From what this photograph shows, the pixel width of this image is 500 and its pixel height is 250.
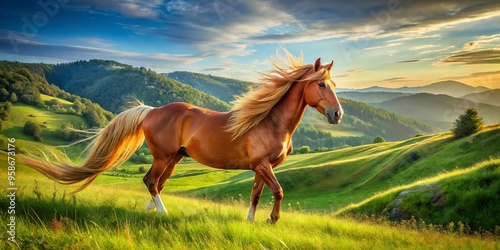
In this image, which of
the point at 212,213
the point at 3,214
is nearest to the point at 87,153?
the point at 3,214

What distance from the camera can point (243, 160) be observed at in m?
7.14

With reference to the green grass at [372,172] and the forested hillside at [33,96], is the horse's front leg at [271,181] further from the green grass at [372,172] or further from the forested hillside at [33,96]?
the forested hillside at [33,96]

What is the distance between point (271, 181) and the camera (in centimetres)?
666

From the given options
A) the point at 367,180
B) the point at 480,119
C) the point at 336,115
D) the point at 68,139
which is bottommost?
the point at 68,139

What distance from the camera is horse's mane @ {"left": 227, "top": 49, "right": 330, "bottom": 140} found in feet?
23.0

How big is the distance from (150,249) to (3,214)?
317cm

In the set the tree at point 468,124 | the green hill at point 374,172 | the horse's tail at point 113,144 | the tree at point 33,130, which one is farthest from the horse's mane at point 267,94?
the tree at point 33,130

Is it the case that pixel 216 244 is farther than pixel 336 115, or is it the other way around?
pixel 336 115

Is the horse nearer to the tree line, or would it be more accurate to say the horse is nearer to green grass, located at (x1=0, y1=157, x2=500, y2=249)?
green grass, located at (x1=0, y1=157, x2=500, y2=249)

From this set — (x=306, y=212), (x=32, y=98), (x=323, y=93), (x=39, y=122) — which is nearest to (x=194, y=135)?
(x=323, y=93)

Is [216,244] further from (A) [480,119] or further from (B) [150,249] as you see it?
(A) [480,119]

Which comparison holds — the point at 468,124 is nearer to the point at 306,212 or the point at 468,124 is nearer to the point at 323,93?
the point at 306,212

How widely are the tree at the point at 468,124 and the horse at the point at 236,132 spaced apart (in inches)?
1856

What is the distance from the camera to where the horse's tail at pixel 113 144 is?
25.9 feet
